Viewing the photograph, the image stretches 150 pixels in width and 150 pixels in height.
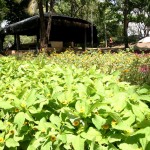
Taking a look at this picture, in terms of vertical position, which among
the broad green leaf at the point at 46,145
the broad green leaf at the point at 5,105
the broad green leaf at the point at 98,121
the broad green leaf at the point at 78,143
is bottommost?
the broad green leaf at the point at 46,145

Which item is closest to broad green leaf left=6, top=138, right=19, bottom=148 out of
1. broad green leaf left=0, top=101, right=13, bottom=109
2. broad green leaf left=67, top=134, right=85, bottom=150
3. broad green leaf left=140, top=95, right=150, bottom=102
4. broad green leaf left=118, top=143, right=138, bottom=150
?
broad green leaf left=0, top=101, right=13, bottom=109

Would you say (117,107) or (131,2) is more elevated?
(131,2)

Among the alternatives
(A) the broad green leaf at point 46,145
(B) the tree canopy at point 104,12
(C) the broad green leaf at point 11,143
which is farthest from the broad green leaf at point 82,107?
(B) the tree canopy at point 104,12

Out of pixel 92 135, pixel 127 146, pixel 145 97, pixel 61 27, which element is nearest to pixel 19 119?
pixel 92 135

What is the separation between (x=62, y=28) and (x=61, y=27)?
599 millimetres

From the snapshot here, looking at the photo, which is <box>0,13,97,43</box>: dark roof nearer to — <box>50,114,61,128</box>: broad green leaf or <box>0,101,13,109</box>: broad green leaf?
<box>0,101,13,109</box>: broad green leaf

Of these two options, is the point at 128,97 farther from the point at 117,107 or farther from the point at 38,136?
the point at 38,136

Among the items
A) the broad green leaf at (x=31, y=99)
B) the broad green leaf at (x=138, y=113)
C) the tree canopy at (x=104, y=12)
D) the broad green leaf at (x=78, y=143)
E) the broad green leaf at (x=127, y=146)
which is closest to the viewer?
the broad green leaf at (x=127, y=146)

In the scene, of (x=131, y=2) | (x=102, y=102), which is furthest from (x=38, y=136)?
(x=131, y=2)

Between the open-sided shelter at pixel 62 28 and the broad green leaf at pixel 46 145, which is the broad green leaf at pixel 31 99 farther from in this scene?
the open-sided shelter at pixel 62 28

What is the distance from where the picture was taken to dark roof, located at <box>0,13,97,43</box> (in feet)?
96.5

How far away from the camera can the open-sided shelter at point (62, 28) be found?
29.5m

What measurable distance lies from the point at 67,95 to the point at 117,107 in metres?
0.43

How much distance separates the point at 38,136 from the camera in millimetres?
1912
